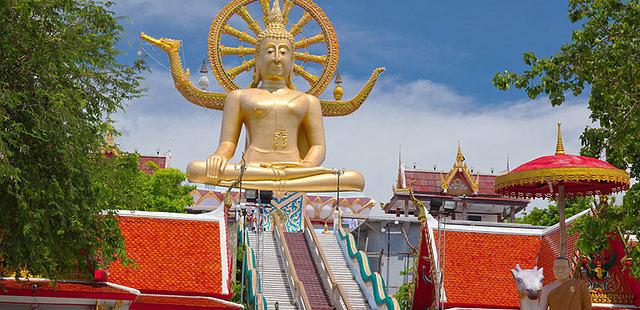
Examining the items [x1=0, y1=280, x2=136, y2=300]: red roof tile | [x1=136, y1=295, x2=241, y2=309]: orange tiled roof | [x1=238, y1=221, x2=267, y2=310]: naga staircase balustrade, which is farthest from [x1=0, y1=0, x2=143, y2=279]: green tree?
[x1=238, y1=221, x2=267, y2=310]: naga staircase balustrade

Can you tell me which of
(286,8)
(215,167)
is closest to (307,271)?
(215,167)

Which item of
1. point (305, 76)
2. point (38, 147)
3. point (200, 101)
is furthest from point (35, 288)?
point (305, 76)

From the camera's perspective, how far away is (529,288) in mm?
11008

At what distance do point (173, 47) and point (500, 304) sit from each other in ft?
39.7

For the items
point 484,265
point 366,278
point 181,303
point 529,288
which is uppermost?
point 484,265

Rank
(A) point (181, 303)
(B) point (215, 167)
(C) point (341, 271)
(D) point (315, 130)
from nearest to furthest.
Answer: (A) point (181, 303) < (C) point (341, 271) < (B) point (215, 167) < (D) point (315, 130)

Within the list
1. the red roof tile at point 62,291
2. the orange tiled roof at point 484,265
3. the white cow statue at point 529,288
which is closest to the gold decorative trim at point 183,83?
the orange tiled roof at point 484,265

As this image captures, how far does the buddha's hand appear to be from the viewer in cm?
2345

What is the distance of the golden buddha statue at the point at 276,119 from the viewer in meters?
24.0

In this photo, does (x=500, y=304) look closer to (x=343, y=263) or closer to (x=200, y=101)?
(x=343, y=263)

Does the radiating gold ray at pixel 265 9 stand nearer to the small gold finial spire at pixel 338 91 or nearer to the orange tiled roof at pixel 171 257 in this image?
the small gold finial spire at pixel 338 91

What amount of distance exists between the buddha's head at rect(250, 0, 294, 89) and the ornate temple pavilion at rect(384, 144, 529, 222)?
42.3 ft

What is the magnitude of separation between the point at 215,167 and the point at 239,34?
13.1 feet

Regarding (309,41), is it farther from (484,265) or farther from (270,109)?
(484,265)
